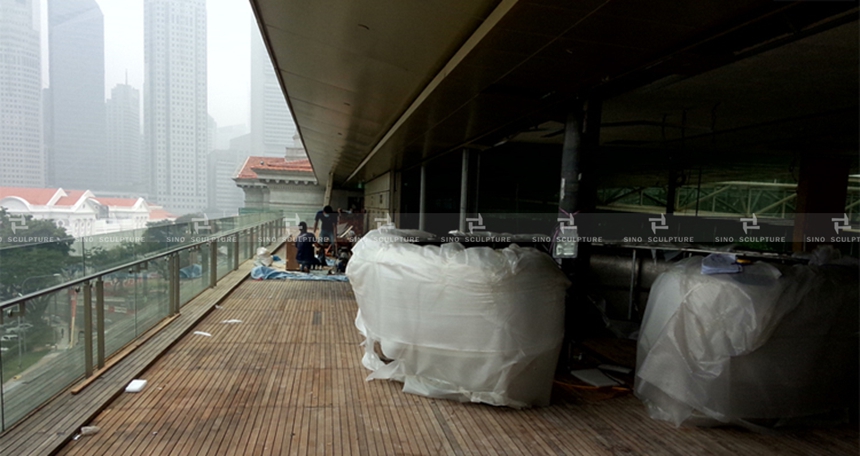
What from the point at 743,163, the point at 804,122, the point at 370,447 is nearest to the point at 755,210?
the point at 743,163

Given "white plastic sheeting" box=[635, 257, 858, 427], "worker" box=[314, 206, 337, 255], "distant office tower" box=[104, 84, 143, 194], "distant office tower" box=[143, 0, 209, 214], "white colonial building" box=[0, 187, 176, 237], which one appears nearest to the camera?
"white plastic sheeting" box=[635, 257, 858, 427]

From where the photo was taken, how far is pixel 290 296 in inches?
253

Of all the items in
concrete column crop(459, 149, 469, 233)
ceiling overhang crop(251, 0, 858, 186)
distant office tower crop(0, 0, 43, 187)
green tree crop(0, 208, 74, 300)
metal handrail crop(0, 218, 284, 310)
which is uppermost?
distant office tower crop(0, 0, 43, 187)

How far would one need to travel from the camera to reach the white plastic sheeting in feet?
8.59

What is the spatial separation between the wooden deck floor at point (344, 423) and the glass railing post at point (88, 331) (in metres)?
0.42

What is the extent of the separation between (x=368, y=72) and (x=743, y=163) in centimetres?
1107

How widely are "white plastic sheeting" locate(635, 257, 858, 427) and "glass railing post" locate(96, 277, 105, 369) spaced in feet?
13.2

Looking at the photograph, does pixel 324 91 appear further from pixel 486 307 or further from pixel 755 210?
pixel 755 210

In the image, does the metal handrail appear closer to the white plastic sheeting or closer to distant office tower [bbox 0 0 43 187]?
the white plastic sheeting

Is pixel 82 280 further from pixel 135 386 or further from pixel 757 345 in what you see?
pixel 757 345

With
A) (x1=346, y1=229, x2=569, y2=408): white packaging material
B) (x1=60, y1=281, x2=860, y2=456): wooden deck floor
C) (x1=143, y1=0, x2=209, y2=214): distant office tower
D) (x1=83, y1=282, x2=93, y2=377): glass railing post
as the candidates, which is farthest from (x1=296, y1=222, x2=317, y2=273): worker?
(x1=143, y1=0, x2=209, y2=214): distant office tower

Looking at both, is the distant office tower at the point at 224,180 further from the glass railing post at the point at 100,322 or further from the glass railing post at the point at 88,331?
the glass railing post at the point at 88,331

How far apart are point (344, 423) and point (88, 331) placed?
2048mm

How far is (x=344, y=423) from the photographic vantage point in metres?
2.71
